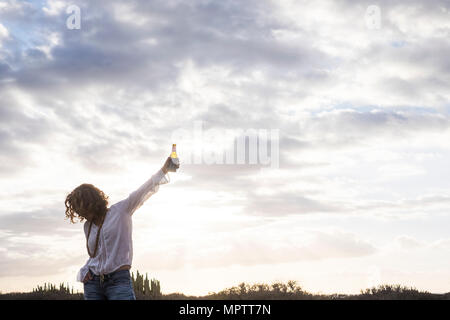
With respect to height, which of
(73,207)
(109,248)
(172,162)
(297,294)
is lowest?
(297,294)

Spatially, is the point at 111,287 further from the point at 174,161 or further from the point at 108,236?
the point at 174,161

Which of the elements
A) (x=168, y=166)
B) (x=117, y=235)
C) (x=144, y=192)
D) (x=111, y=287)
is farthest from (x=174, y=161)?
(x=111, y=287)

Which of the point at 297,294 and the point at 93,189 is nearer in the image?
the point at 93,189

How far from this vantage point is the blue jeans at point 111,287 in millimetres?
7172

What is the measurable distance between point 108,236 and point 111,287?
25.5 inches

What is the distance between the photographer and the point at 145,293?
19062 mm

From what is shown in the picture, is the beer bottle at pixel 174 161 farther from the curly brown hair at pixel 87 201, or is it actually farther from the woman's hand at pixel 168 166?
the curly brown hair at pixel 87 201

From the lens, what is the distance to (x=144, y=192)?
737cm

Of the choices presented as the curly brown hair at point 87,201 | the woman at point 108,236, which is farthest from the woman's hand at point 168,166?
the curly brown hair at point 87,201
